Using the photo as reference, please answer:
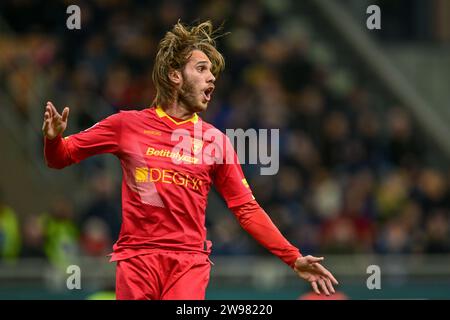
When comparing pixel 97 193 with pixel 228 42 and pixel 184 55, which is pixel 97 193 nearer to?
pixel 228 42

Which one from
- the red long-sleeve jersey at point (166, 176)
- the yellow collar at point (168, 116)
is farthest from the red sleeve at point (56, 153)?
the yellow collar at point (168, 116)

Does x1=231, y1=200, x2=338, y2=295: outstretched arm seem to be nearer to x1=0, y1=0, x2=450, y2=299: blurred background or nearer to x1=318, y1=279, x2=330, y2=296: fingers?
x1=318, y1=279, x2=330, y2=296: fingers

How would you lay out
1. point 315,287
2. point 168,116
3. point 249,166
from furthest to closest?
point 249,166
point 168,116
point 315,287

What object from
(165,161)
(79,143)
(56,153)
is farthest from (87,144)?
(165,161)

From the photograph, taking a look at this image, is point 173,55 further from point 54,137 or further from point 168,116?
point 54,137

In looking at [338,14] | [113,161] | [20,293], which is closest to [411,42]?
[338,14]

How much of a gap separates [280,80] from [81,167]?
3500mm

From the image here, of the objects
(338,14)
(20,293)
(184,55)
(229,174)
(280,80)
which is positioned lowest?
(20,293)

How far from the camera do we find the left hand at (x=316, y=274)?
700 cm

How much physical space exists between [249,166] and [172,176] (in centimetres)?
883

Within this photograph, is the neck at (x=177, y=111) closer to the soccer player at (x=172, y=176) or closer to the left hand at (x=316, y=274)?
the soccer player at (x=172, y=176)

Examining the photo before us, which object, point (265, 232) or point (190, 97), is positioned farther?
point (190, 97)

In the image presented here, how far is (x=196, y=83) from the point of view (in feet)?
24.8

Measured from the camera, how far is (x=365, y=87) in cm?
2038
